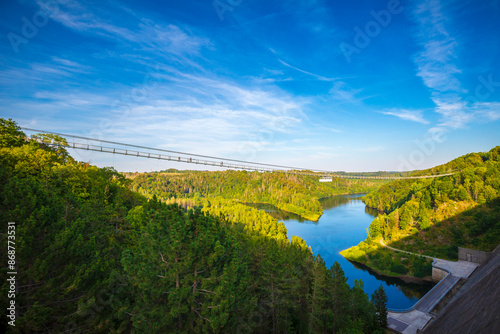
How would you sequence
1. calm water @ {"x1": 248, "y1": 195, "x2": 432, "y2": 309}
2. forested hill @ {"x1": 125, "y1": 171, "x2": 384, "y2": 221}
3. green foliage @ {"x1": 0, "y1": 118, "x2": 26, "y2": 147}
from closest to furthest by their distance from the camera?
green foliage @ {"x1": 0, "y1": 118, "x2": 26, "y2": 147} → calm water @ {"x1": 248, "y1": 195, "x2": 432, "y2": 309} → forested hill @ {"x1": 125, "y1": 171, "x2": 384, "y2": 221}

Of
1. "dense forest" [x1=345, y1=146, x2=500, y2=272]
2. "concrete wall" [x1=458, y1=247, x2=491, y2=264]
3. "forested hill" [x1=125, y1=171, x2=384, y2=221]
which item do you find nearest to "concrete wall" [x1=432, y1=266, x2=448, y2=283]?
"dense forest" [x1=345, y1=146, x2=500, y2=272]

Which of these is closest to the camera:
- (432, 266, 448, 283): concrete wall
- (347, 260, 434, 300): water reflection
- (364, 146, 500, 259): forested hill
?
(347, 260, 434, 300): water reflection

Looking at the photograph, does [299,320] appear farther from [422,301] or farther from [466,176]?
[466,176]

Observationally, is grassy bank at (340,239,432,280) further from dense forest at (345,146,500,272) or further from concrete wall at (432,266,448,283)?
concrete wall at (432,266,448,283)

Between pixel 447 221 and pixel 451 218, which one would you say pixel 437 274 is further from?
pixel 451 218

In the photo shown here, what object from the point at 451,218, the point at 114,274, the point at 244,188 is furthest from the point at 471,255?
the point at 244,188

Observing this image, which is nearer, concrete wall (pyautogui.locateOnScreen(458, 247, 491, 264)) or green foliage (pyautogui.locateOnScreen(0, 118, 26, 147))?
green foliage (pyautogui.locateOnScreen(0, 118, 26, 147))

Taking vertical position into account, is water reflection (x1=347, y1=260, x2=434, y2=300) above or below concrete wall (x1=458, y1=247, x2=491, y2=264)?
below
